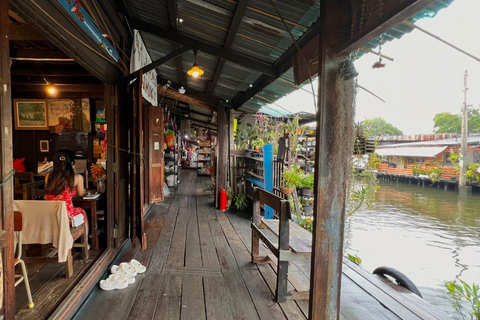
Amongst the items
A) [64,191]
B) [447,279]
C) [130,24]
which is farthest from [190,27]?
[447,279]

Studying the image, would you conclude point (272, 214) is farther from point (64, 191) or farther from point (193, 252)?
point (64, 191)

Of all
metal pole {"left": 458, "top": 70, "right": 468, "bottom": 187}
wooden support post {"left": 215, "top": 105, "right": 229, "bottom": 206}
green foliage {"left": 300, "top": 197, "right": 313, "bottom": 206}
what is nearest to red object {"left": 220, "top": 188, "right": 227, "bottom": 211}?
wooden support post {"left": 215, "top": 105, "right": 229, "bottom": 206}

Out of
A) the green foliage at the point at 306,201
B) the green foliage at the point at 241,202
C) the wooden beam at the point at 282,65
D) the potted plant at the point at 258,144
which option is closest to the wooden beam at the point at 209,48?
the wooden beam at the point at 282,65

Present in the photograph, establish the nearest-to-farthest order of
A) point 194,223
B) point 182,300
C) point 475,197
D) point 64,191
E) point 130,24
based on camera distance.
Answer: point 182,300 < point 64,191 < point 130,24 < point 194,223 < point 475,197

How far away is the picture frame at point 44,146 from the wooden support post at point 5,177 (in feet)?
17.1

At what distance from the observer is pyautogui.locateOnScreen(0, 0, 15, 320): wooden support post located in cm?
126

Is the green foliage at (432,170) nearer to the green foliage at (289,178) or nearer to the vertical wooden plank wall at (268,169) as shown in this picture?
the green foliage at (289,178)

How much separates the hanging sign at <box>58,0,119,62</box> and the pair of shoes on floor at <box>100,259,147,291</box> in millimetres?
2411

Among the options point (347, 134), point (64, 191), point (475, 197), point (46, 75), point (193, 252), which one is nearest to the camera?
point (347, 134)

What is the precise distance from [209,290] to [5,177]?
1967 millimetres

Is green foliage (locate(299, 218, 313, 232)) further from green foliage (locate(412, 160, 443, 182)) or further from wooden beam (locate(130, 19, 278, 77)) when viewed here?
green foliage (locate(412, 160, 443, 182))

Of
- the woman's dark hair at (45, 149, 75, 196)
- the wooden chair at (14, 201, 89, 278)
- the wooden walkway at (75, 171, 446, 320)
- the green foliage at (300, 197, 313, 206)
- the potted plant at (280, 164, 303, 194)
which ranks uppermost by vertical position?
the woman's dark hair at (45, 149, 75, 196)

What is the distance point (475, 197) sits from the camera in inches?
577

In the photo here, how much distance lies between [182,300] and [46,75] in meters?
4.66
